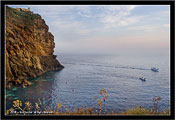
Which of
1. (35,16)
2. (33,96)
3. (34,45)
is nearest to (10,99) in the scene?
(33,96)

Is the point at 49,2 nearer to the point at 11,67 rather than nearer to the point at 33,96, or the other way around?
the point at 33,96

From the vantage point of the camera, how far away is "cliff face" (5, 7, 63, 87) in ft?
110

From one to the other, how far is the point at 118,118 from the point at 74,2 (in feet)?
12.2

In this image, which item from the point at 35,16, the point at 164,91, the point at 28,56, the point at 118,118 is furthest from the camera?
the point at 35,16

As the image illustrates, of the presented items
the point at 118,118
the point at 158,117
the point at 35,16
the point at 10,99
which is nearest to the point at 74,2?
the point at 118,118

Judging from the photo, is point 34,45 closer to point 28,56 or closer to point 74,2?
point 28,56

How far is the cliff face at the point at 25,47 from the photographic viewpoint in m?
33.5

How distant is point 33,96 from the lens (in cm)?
2611

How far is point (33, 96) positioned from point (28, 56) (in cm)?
1857

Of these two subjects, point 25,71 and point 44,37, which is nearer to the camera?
point 25,71

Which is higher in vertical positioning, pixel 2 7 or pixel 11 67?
pixel 2 7

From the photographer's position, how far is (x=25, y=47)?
134 ft

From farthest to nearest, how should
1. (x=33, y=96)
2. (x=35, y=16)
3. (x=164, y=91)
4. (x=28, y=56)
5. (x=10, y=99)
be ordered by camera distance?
Answer: 1. (x=35, y=16)
2. (x=28, y=56)
3. (x=164, y=91)
4. (x=33, y=96)
5. (x=10, y=99)

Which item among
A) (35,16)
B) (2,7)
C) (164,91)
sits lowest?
(164,91)
